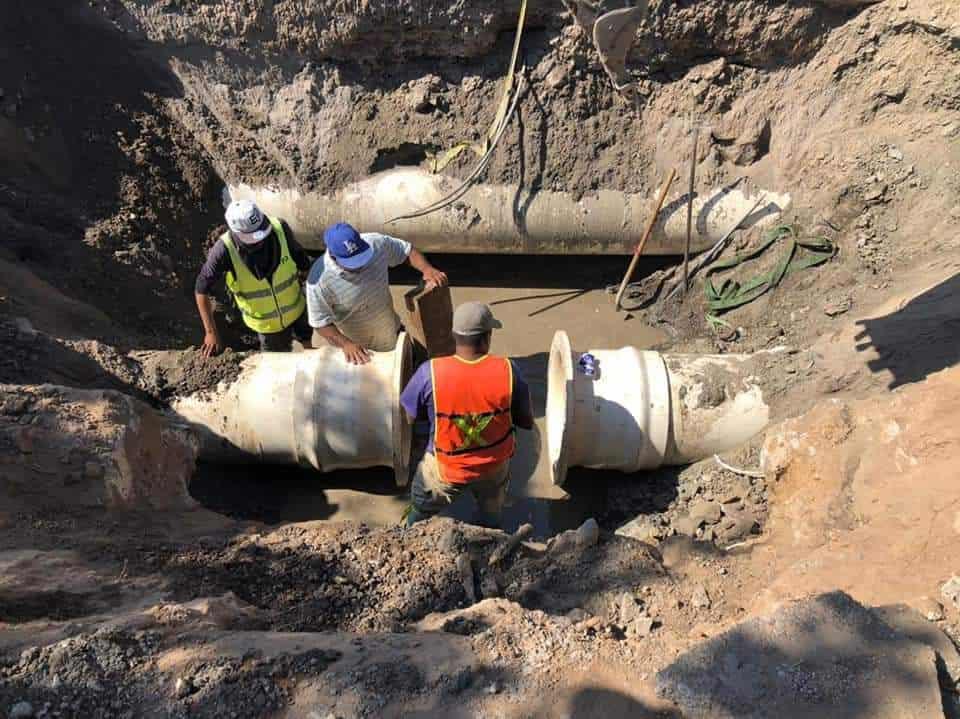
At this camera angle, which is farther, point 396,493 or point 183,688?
point 396,493

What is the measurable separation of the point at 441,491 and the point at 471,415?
0.77 metres

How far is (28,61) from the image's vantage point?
6309 millimetres

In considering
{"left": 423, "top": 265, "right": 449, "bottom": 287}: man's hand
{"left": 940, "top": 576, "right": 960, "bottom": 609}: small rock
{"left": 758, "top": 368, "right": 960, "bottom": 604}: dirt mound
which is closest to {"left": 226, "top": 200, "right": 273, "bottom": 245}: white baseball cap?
{"left": 423, "top": 265, "right": 449, "bottom": 287}: man's hand

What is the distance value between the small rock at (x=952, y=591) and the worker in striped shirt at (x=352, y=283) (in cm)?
335

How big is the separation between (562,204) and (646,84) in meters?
1.42

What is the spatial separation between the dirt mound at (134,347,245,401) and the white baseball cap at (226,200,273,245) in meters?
0.97

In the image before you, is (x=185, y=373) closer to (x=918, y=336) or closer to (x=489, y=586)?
(x=489, y=586)

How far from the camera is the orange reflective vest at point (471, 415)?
3.39m

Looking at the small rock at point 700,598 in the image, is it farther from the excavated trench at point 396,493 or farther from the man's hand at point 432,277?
the man's hand at point 432,277

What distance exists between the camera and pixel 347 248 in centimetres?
429

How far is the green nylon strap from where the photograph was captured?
6.03 metres

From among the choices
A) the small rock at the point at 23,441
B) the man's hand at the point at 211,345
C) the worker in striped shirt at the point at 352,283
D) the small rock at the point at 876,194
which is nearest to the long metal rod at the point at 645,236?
the small rock at the point at 876,194

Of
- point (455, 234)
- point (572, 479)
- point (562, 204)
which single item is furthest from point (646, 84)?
point (572, 479)

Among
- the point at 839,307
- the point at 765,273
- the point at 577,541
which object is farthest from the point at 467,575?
the point at 765,273
